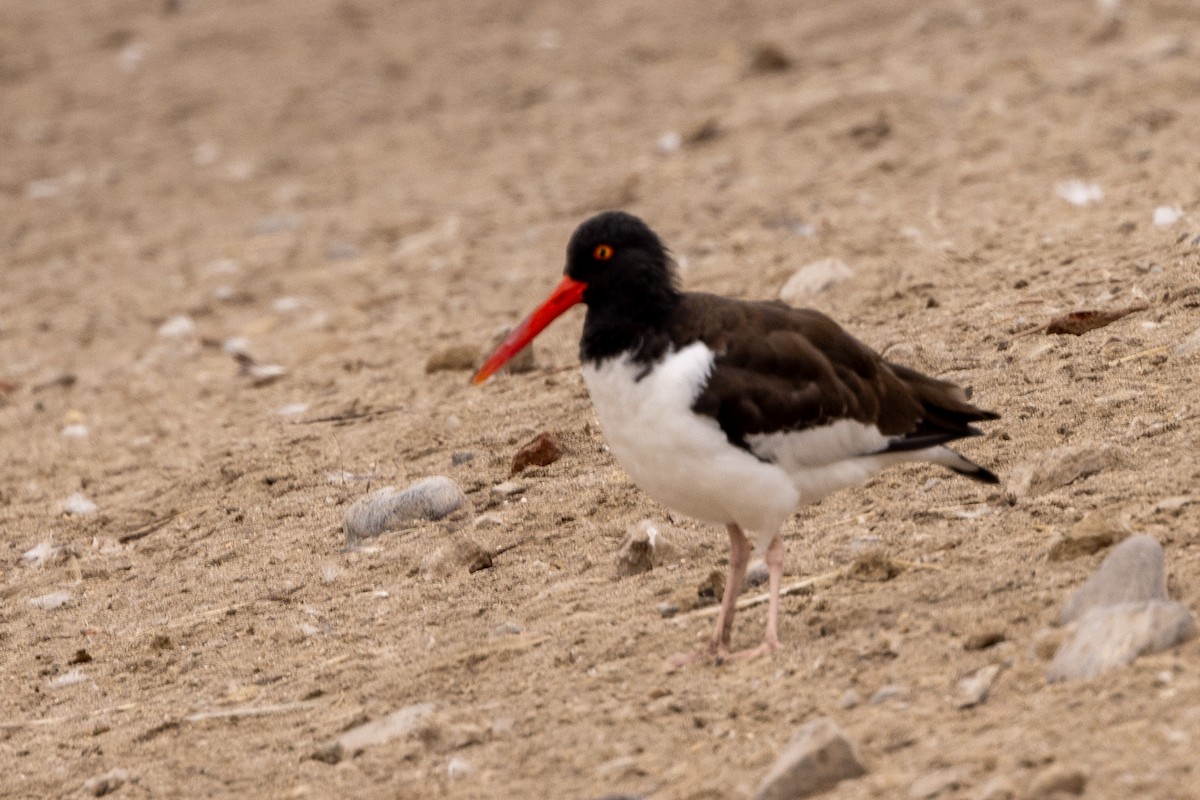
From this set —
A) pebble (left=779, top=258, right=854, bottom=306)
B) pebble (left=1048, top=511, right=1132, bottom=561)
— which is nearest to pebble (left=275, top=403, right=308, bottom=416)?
pebble (left=779, top=258, right=854, bottom=306)

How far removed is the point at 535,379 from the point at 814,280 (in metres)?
1.61

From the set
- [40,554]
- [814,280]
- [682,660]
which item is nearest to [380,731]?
[682,660]

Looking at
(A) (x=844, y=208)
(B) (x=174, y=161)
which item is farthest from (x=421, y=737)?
(B) (x=174, y=161)

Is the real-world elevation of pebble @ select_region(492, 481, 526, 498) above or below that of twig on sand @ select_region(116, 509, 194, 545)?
above

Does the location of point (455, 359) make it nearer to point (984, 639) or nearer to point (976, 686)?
point (984, 639)

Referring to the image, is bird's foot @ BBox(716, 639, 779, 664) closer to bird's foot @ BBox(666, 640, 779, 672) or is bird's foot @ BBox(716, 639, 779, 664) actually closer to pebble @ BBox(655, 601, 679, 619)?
bird's foot @ BBox(666, 640, 779, 672)


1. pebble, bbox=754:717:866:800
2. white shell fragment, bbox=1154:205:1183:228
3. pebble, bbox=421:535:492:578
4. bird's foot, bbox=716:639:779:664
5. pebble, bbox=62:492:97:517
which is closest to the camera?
pebble, bbox=754:717:866:800

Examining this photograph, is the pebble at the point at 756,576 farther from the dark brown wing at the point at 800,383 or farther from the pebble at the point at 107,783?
the pebble at the point at 107,783

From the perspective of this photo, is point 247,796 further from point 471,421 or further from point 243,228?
point 243,228

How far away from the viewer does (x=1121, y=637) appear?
4449 millimetres

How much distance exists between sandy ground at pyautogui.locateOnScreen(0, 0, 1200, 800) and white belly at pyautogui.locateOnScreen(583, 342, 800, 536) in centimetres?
46

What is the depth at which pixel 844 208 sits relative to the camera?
10.5 meters

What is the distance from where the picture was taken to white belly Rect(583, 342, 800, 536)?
512 centimetres

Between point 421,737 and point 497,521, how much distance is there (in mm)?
1701
